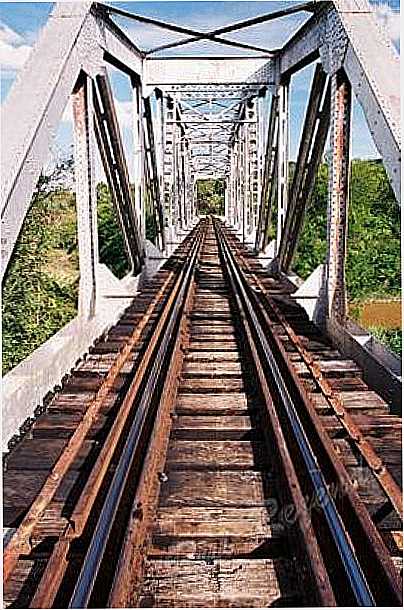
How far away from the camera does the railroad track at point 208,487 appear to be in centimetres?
258

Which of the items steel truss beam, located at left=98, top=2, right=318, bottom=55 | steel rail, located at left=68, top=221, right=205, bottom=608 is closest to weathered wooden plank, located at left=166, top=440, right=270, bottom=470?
steel rail, located at left=68, top=221, right=205, bottom=608

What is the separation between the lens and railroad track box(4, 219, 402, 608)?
2.58 metres

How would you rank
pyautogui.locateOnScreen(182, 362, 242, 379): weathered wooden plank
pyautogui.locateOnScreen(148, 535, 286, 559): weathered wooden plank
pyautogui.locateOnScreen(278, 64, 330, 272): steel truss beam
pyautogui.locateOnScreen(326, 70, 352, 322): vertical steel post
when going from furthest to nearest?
pyautogui.locateOnScreen(278, 64, 330, 272): steel truss beam < pyautogui.locateOnScreen(326, 70, 352, 322): vertical steel post < pyautogui.locateOnScreen(182, 362, 242, 379): weathered wooden plank < pyautogui.locateOnScreen(148, 535, 286, 559): weathered wooden plank

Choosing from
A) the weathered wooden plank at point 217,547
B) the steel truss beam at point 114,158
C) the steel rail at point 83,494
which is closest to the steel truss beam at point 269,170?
the steel truss beam at point 114,158

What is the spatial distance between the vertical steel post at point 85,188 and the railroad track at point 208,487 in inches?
27.3

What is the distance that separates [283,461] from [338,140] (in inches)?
A: 139

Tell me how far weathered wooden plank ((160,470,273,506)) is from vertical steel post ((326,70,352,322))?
295cm

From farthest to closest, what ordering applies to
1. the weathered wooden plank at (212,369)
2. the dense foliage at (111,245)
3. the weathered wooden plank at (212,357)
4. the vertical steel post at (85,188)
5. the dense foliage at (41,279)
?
the dense foliage at (111,245) < the dense foliage at (41,279) < the vertical steel post at (85,188) < the weathered wooden plank at (212,357) < the weathered wooden plank at (212,369)

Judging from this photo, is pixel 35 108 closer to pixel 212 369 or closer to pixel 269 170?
pixel 212 369

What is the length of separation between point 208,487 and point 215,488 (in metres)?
0.03

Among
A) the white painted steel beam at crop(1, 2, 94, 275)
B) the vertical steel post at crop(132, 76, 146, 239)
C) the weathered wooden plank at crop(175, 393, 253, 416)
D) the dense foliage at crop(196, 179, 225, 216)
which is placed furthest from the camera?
the dense foliage at crop(196, 179, 225, 216)

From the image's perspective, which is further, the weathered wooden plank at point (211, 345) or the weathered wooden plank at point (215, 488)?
the weathered wooden plank at point (211, 345)

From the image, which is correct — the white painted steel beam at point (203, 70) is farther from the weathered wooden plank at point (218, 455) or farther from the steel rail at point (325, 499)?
the weathered wooden plank at point (218, 455)

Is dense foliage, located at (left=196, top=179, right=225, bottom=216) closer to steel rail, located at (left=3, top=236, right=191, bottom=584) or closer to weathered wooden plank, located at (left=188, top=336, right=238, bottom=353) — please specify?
weathered wooden plank, located at (left=188, top=336, right=238, bottom=353)
